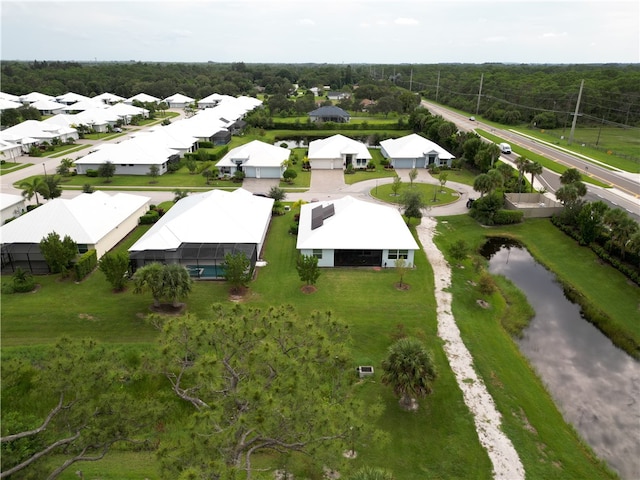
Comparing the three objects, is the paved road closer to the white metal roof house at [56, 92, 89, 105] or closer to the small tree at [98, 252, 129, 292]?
the small tree at [98, 252, 129, 292]

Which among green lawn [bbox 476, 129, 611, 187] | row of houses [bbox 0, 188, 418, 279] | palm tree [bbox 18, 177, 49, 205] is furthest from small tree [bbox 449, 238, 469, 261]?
palm tree [bbox 18, 177, 49, 205]

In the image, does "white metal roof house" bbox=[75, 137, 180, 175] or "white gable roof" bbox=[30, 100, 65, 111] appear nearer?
"white metal roof house" bbox=[75, 137, 180, 175]

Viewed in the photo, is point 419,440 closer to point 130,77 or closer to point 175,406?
point 175,406

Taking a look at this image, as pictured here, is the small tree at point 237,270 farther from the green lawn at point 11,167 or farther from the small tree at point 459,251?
the green lawn at point 11,167

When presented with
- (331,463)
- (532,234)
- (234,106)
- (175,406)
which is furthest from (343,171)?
(234,106)

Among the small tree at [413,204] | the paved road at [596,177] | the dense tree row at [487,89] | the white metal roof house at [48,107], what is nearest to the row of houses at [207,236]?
the small tree at [413,204]

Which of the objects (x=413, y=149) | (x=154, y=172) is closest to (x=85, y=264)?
(x=154, y=172)
